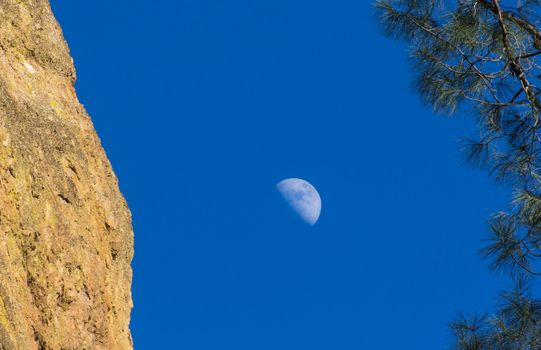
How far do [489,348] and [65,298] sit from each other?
369 cm

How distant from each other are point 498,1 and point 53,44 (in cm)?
405

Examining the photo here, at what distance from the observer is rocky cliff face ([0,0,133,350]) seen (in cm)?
489

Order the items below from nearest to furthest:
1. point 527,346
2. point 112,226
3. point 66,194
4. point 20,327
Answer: point 20,327 < point 66,194 < point 112,226 < point 527,346

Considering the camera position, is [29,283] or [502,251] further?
[502,251]

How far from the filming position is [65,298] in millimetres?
5250

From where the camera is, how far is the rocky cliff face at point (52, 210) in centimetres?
489

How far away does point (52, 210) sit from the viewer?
209 inches

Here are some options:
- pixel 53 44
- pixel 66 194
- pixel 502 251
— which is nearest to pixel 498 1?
pixel 502 251

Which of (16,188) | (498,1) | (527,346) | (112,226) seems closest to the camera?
(16,188)

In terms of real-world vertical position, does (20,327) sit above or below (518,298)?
below

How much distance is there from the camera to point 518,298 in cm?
754

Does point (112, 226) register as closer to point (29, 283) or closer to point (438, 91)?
point (29, 283)

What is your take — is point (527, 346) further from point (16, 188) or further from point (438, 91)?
point (16, 188)

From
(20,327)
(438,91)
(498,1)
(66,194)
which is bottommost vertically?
(20,327)
